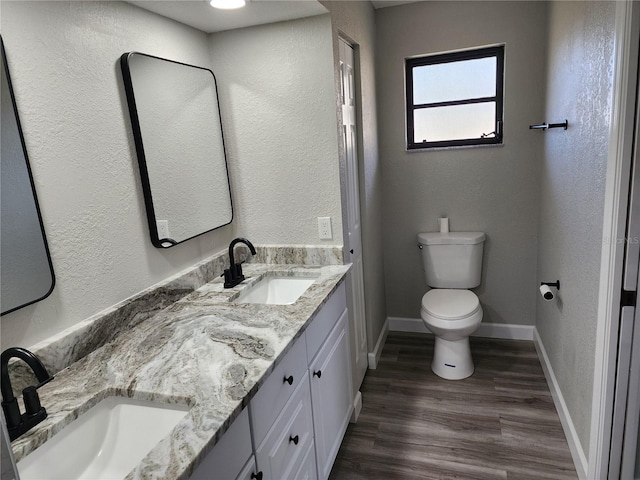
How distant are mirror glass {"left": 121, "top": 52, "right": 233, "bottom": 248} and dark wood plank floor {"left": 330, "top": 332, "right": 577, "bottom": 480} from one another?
1.37 metres

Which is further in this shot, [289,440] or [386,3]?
[386,3]

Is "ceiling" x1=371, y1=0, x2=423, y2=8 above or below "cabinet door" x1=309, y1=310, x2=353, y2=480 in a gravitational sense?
above

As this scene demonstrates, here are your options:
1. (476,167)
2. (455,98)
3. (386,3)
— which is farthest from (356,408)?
(386,3)

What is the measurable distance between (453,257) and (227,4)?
2078 mm

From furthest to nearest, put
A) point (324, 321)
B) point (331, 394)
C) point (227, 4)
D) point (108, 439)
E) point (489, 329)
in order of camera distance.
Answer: point (489, 329) → point (331, 394) → point (324, 321) → point (227, 4) → point (108, 439)

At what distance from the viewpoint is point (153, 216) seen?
170 cm

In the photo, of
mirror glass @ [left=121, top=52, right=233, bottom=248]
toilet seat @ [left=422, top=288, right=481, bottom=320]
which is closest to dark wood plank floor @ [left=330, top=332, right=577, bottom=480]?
toilet seat @ [left=422, top=288, right=481, bottom=320]

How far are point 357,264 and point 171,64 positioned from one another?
143 cm

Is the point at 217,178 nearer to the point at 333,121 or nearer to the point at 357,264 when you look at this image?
the point at 333,121

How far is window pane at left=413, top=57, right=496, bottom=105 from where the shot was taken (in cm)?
285

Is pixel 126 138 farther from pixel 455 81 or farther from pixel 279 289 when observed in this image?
pixel 455 81

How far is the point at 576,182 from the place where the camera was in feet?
6.34

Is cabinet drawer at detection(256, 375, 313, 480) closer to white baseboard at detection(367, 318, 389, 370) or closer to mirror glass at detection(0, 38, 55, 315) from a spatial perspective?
mirror glass at detection(0, 38, 55, 315)

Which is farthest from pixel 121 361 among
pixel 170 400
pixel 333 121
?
pixel 333 121
